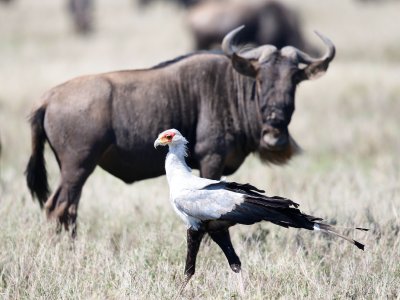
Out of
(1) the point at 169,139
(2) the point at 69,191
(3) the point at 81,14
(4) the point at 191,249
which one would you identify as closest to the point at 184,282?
(4) the point at 191,249

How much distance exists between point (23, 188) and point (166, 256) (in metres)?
3.28

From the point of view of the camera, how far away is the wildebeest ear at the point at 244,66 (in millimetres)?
7137

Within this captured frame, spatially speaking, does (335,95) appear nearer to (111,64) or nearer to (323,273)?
(111,64)

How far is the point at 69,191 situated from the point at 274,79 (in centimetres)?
184

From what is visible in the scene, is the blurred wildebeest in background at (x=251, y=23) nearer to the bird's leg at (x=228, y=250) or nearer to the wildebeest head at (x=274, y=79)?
the wildebeest head at (x=274, y=79)

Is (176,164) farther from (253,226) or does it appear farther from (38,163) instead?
(38,163)

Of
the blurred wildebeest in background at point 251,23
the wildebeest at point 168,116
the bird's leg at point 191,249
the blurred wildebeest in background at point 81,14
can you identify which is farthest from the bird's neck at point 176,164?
the blurred wildebeest in background at point 81,14

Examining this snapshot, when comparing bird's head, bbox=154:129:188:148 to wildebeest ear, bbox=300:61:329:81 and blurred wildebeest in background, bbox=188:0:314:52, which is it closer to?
wildebeest ear, bbox=300:61:329:81

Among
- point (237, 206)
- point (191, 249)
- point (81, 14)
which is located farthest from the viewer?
point (81, 14)

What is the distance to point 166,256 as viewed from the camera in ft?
19.8

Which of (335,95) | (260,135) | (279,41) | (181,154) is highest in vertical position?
(181,154)

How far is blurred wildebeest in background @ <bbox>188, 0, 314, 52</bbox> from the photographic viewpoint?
20.2 meters

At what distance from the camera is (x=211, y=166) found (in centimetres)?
695

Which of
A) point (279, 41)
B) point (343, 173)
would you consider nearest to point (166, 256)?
point (343, 173)
